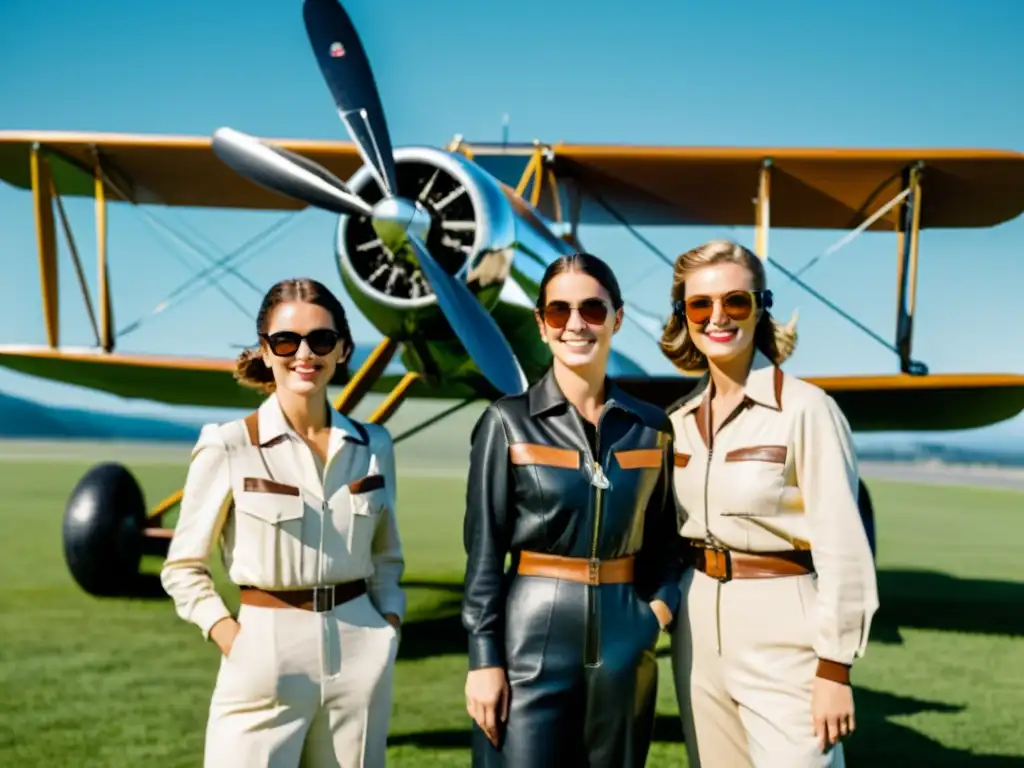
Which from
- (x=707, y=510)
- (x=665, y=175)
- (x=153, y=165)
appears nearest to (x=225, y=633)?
(x=707, y=510)

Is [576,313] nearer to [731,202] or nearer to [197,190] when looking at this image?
[731,202]

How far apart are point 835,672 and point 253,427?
1.33 m

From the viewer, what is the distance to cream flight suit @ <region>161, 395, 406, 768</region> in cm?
181

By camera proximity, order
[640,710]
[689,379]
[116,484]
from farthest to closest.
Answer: [689,379] → [116,484] → [640,710]

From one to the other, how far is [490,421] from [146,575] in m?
6.88

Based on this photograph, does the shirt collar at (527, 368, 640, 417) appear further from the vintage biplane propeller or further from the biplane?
the vintage biplane propeller

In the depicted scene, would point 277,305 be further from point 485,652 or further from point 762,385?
point 762,385

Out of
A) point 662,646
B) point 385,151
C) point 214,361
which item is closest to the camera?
point 385,151

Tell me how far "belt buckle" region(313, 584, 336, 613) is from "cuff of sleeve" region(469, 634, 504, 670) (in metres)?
0.31

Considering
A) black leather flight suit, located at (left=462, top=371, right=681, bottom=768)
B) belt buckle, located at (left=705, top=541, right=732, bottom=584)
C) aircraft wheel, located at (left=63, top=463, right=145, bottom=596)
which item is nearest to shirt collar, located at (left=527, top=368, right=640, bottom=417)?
black leather flight suit, located at (left=462, top=371, right=681, bottom=768)

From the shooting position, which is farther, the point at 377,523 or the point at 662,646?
the point at 662,646

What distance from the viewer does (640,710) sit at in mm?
1873

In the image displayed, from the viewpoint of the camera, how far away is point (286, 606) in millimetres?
1847

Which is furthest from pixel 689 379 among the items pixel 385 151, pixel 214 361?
pixel 214 361
